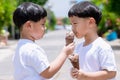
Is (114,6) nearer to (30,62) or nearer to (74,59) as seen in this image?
(30,62)

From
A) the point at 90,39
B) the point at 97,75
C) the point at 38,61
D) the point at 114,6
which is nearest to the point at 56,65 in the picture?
the point at 38,61

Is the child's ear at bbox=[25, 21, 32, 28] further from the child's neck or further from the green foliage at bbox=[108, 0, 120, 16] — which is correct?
the green foliage at bbox=[108, 0, 120, 16]

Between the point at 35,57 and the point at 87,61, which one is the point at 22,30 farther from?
the point at 87,61

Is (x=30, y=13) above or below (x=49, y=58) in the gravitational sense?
above

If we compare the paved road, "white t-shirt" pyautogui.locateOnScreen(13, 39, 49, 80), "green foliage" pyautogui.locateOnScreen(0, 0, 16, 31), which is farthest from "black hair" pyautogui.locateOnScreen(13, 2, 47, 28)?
"green foliage" pyautogui.locateOnScreen(0, 0, 16, 31)

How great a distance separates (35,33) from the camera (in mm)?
3107

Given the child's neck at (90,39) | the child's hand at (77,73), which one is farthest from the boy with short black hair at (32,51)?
the child's neck at (90,39)

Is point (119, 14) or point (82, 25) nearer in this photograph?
point (82, 25)

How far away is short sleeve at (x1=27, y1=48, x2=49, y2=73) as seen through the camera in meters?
3.01

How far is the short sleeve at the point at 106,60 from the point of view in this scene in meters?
3.12

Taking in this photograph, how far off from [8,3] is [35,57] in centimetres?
2459


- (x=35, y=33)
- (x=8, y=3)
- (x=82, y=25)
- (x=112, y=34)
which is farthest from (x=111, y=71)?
(x=112, y=34)

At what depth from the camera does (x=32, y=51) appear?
304 centimetres

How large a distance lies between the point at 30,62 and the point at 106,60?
0.53 meters
